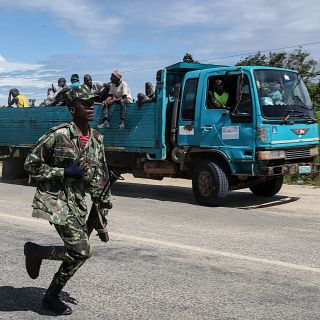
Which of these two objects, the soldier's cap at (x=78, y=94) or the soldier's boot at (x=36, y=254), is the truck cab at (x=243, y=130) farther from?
the soldier's boot at (x=36, y=254)

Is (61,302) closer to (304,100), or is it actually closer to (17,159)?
(304,100)

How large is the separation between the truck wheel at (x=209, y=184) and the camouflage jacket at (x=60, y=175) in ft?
18.6

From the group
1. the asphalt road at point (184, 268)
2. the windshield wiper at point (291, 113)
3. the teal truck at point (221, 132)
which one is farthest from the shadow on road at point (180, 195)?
the windshield wiper at point (291, 113)

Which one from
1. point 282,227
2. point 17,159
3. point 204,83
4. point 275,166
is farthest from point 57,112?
point 282,227

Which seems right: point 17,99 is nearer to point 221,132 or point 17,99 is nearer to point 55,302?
point 221,132

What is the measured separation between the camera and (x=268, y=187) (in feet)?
36.1

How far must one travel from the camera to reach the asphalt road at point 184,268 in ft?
14.3

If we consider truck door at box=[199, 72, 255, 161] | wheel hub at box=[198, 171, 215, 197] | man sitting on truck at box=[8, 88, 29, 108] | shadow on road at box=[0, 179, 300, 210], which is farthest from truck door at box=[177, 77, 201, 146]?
man sitting on truck at box=[8, 88, 29, 108]

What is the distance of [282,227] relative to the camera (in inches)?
309

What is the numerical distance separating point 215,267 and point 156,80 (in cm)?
565

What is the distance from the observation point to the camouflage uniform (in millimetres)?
3859

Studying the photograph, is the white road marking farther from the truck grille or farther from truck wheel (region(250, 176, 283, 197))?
truck wheel (region(250, 176, 283, 197))

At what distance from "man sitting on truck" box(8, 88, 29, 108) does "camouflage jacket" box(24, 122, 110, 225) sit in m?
11.6

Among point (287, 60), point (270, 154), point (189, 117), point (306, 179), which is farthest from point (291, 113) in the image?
point (287, 60)
